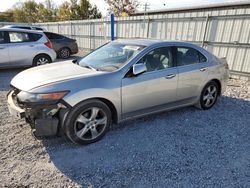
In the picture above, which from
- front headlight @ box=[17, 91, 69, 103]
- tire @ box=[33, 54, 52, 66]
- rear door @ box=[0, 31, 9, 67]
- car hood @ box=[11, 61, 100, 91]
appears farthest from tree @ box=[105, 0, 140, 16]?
front headlight @ box=[17, 91, 69, 103]

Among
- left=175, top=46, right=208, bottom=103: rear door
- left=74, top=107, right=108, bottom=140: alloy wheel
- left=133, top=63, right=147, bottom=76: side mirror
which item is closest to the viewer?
left=74, top=107, right=108, bottom=140: alloy wheel

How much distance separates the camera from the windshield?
3.63 m

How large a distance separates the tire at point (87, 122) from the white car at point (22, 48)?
226 inches

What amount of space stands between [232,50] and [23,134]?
7216mm

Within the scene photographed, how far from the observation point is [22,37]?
7.79 m

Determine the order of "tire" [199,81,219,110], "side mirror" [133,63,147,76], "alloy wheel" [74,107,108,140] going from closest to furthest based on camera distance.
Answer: "alloy wheel" [74,107,108,140] → "side mirror" [133,63,147,76] → "tire" [199,81,219,110]

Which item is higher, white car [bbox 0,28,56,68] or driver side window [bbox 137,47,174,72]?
driver side window [bbox 137,47,174,72]

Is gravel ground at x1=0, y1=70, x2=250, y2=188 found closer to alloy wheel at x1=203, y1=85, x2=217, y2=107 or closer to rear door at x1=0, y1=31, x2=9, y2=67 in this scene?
alloy wheel at x1=203, y1=85, x2=217, y2=107

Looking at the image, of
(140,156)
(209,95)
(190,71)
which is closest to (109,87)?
(140,156)

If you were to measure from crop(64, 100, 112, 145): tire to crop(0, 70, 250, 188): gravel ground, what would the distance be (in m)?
0.15

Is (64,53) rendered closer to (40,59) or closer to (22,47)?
(40,59)

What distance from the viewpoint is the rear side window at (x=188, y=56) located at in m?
4.17

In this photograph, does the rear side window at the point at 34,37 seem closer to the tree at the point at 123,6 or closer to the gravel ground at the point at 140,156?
the gravel ground at the point at 140,156

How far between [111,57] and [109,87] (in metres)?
0.84
